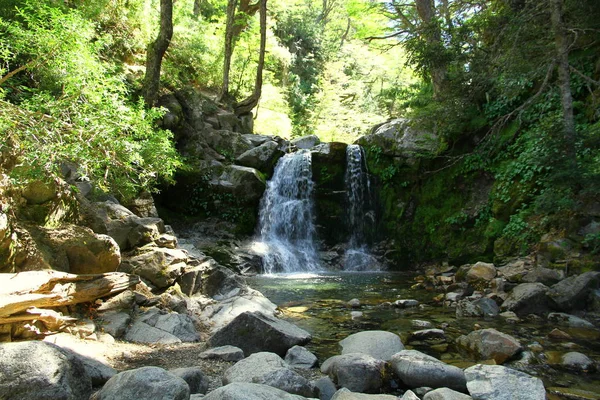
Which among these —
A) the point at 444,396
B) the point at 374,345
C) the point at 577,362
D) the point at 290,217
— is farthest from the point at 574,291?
the point at 290,217

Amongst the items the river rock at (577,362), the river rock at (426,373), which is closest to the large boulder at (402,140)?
the river rock at (577,362)

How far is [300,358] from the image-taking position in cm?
454

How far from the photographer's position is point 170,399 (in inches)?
111

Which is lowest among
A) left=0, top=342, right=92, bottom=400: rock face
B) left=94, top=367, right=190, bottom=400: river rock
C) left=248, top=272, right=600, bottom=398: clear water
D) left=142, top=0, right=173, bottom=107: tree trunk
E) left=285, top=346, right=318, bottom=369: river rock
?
left=248, top=272, right=600, bottom=398: clear water

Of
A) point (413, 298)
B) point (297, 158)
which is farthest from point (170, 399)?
point (297, 158)

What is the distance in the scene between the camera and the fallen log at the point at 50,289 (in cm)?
374

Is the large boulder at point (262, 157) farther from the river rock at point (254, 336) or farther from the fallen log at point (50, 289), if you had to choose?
the river rock at point (254, 336)

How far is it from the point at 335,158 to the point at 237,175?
364 centimetres

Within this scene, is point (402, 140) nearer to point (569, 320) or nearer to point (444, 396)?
point (569, 320)

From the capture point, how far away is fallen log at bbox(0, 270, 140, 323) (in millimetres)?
3741

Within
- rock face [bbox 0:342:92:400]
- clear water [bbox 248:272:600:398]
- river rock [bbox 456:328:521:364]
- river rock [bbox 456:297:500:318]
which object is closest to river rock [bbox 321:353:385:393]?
clear water [bbox 248:272:600:398]

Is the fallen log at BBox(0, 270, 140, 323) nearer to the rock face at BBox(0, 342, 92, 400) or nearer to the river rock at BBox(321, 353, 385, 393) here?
the rock face at BBox(0, 342, 92, 400)

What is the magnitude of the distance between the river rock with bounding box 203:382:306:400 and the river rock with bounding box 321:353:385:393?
1.17m

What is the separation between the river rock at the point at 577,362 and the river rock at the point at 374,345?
5.76 ft
